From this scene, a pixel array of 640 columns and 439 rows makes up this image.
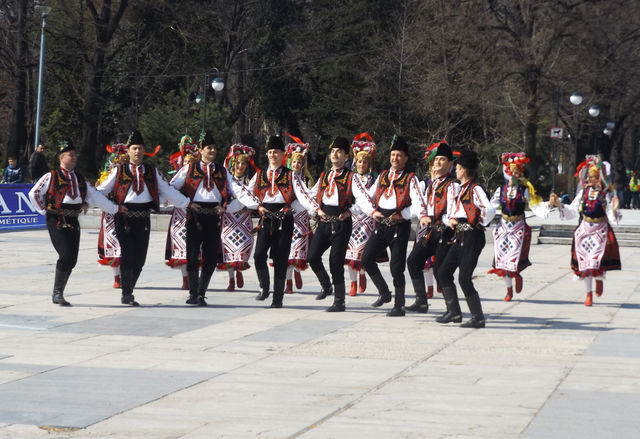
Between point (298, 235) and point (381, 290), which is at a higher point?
point (298, 235)

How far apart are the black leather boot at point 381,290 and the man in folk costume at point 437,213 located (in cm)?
49

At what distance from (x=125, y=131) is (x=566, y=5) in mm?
20899

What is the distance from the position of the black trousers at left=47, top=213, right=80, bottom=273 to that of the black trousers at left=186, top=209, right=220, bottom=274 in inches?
50.8

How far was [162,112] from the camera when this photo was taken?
1655 inches

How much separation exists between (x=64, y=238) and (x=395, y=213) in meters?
3.75

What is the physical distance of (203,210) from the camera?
42.9ft

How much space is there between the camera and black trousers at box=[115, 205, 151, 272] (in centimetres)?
1295

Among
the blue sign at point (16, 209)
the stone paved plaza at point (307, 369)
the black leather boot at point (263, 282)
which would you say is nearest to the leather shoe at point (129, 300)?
the stone paved plaza at point (307, 369)

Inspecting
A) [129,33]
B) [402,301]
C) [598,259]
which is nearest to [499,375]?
[402,301]

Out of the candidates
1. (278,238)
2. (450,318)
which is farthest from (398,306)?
(278,238)

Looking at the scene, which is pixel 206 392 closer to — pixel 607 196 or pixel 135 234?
pixel 135 234

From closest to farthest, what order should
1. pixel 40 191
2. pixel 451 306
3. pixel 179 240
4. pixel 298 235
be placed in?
pixel 451 306, pixel 40 191, pixel 179 240, pixel 298 235

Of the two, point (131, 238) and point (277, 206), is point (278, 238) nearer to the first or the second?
point (277, 206)

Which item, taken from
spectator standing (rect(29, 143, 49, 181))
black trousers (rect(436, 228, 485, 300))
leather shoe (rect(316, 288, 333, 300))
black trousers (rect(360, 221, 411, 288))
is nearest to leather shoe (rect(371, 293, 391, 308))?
black trousers (rect(360, 221, 411, 288))
